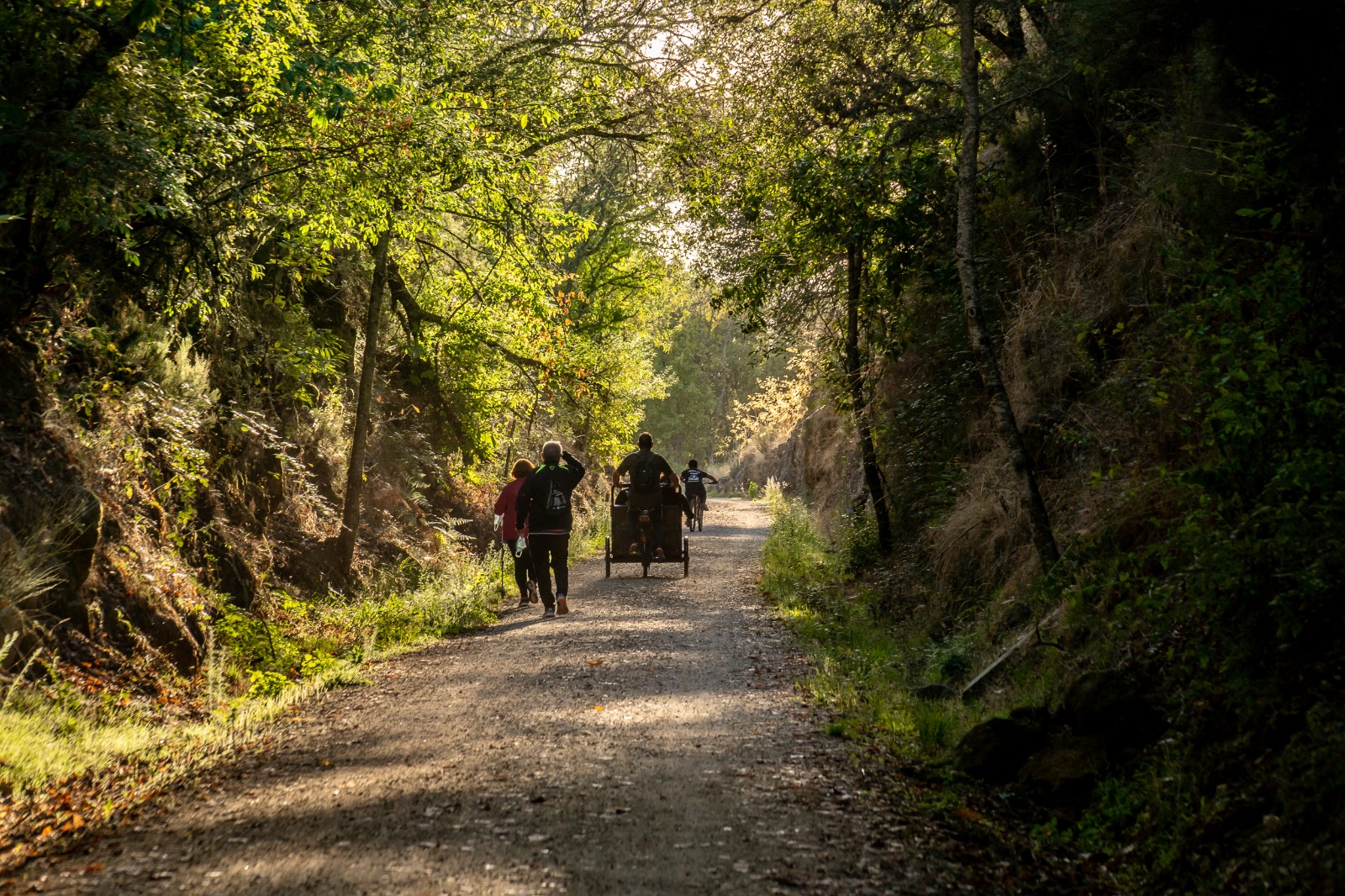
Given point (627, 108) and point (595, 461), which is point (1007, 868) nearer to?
point (627, 108)

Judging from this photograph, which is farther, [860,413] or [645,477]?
[645,477]

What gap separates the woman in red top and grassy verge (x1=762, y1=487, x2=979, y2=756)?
3677 mm

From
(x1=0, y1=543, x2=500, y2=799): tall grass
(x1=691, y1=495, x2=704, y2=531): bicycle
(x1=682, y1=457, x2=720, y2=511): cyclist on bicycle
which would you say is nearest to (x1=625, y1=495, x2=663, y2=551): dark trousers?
(x1=0, y1=543, x2=500, y2=799): tall grass

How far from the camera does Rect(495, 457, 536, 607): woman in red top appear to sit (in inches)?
570

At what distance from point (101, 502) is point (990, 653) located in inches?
304

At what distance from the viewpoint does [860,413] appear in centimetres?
1545

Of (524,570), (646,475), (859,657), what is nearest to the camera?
(859,657)

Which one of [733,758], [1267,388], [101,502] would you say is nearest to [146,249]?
[101,502]

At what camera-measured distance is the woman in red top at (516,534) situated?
14469 millimetres

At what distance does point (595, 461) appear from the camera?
1324 inches

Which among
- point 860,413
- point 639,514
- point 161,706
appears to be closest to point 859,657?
point 860,413

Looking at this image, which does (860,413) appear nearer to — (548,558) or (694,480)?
(548,558)

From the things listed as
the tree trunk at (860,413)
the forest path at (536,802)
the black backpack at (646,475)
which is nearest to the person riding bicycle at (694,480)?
the black backpack at (646,475)

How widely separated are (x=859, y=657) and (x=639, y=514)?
7.80 m
